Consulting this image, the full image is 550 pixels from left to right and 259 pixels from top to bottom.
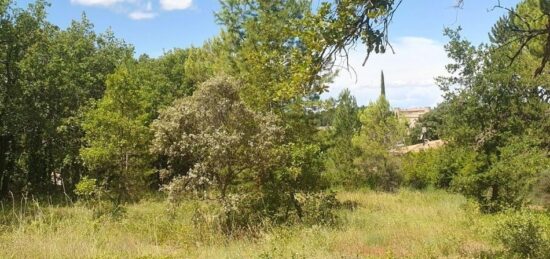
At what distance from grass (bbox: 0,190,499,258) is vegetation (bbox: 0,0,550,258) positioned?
0.17 feet

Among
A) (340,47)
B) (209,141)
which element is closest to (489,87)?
(209,141)

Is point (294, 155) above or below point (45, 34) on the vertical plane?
below

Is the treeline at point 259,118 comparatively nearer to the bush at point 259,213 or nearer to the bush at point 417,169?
the bush at point 259,213

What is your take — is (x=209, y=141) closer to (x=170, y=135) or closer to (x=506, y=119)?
(x=170, y=135)

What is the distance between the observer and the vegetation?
6766mm

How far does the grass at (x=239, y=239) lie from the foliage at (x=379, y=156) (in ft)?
35.0

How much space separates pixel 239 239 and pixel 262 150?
98.8 inches

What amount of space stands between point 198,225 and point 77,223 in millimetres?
3506

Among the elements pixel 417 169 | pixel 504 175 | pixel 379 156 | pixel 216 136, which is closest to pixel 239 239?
pixel 216 136

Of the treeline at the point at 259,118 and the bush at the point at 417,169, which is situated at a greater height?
the treeline at the point at 259,118

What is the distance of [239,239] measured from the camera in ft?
33.0

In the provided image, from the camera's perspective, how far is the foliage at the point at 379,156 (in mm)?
26594

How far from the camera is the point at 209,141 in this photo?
11148 millimetres

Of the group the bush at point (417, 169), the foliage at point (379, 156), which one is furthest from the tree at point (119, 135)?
the bush at point (417, 169)
